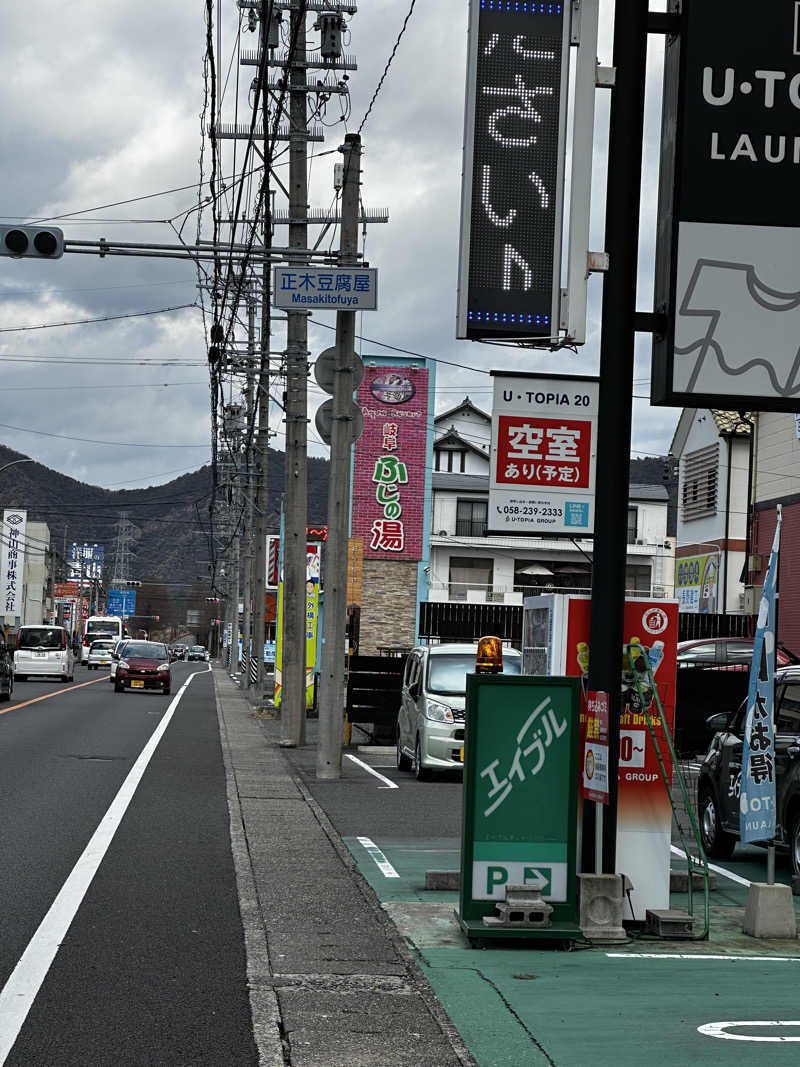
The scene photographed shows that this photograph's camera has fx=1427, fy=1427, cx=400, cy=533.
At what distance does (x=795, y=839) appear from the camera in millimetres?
10734

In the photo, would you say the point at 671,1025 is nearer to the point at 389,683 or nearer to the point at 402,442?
the point at 389,683

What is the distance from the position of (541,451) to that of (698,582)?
28653 millimetres

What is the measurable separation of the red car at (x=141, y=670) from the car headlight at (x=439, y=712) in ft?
95.4

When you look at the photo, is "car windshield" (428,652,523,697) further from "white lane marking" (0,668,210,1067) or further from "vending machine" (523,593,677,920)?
"vending machine" (523,593,677,920)

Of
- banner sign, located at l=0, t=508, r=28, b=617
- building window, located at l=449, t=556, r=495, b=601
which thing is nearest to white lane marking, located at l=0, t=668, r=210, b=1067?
building window, located at l=449, t=556, r=495, b=601

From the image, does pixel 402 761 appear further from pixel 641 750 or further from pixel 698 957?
pixel 698 957

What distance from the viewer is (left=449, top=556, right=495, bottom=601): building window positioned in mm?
70812

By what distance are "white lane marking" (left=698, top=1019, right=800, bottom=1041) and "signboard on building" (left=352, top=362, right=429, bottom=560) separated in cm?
4590

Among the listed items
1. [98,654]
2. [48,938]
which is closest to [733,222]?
[48,938]

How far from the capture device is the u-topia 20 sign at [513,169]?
28.8 ft

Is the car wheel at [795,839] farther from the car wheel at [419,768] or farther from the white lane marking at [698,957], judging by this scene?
the car wheel at [419,768]

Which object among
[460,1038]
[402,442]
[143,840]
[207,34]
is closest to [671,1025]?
[460,1038]

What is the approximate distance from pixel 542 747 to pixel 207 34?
9649mm

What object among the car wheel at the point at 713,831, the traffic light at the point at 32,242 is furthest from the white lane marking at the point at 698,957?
the traffic light at the point at 32,242
